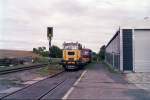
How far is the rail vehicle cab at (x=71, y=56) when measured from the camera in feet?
156

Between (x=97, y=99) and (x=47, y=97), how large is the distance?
2.44 m

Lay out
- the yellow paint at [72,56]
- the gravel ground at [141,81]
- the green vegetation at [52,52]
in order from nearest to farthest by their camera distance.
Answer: the gravel ground at [141,81], the yellow paint at [72,56], the green vegetation at [52,52]

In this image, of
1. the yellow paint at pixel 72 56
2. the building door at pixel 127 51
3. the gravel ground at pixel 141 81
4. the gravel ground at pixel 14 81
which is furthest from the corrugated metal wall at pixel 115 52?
the gravel ground at pixel 14 81

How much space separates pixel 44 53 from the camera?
11950cm

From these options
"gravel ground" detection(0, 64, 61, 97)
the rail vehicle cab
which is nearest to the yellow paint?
the rail vehicle cab

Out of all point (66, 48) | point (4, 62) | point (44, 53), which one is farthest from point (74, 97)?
point (44, 53)

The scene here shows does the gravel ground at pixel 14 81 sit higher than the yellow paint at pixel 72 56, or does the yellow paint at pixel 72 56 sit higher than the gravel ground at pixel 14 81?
the yellow paint at pixel 72 56

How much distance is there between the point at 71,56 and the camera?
47969 mm

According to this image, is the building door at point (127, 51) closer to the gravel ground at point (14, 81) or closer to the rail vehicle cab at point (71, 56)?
the rail vehicle cab at point (71, 56)

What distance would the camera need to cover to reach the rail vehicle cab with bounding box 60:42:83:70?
156 ft

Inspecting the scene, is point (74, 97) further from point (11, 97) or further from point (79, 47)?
point (79, 47)

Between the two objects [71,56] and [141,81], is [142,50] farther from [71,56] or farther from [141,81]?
[71,56]

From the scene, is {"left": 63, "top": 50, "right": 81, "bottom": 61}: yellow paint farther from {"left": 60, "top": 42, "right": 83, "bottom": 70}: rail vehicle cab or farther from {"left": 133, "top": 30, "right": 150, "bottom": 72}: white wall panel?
{"left": 133, "top": 30, "right": 150, "bottom": 72}: white wall panel

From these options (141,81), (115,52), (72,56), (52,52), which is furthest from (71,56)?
(52,52)
